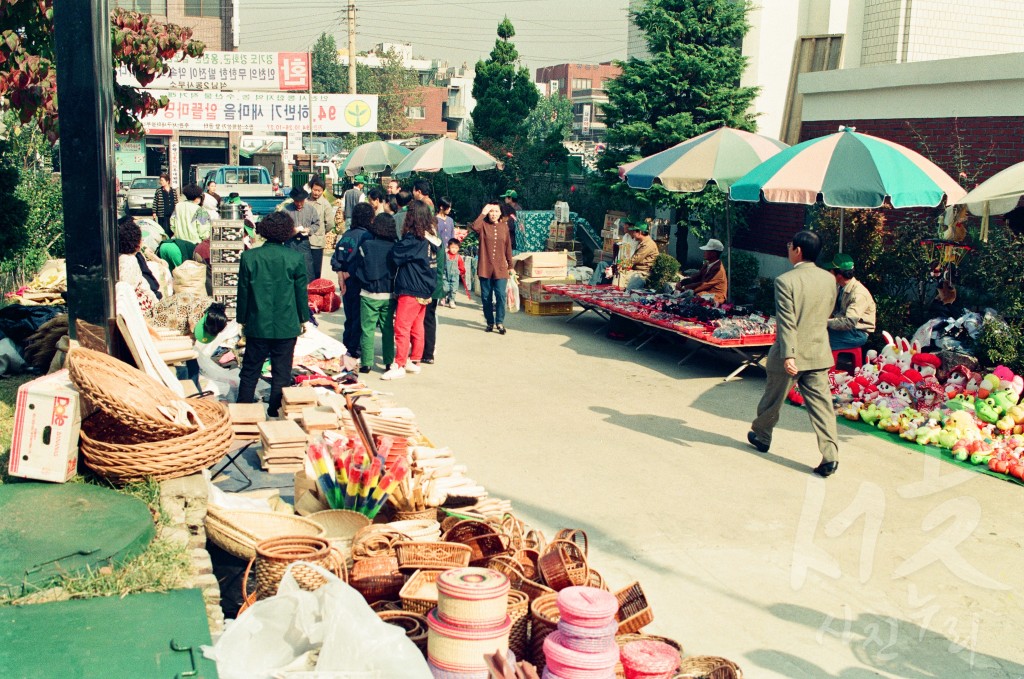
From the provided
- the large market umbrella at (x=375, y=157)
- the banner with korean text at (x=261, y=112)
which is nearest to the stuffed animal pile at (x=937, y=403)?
the large market umbrella at (x=375, y=157)

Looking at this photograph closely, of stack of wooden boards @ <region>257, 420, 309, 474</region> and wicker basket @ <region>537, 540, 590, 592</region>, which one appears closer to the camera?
wicker basket @ <region>537, 540, 590, 592</region>

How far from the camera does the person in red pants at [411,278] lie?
10438mm

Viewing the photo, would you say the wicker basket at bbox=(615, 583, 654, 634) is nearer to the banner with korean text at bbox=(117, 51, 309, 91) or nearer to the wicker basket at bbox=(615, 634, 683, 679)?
the wicker basket at bbox=(615, 634, 683, 679)

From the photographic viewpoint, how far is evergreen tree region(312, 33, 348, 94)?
6919 cm

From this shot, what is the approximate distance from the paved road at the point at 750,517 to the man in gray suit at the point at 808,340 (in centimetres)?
41

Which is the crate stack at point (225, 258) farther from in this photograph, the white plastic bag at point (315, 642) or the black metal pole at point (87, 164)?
the white plastic bag at point (315, 642)

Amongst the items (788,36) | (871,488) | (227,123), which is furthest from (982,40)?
(227,123)

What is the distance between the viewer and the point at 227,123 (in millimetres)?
32094

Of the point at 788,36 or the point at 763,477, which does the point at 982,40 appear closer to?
the point at 788,36

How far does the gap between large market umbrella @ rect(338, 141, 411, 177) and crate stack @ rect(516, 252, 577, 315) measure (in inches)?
394

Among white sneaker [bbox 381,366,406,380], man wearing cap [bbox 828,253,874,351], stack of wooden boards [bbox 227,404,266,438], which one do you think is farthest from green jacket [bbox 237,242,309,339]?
man wearing cap [bbox 828,253,874,351]

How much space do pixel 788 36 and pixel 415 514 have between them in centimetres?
1464

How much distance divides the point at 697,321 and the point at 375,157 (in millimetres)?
14857

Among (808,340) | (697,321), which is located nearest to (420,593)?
(808,340)
